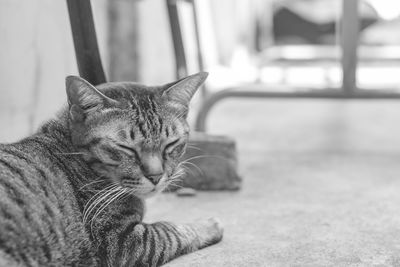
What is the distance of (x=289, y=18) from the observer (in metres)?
6.12

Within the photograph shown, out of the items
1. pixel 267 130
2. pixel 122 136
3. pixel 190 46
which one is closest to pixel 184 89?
pixel 122 136

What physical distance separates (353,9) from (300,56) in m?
2.92

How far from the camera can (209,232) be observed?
4.84 feet

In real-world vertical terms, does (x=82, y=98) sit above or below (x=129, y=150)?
above

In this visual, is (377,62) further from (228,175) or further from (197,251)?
(197,251)

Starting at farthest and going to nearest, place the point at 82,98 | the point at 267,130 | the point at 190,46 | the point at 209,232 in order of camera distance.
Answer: the point at 190,46 < the point at 267,130 < the point at 209,232 < the point at 82,98

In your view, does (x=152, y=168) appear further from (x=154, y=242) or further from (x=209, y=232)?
(x=209, y=232)

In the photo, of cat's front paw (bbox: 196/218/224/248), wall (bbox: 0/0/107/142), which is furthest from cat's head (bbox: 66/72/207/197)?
wall (bbox: 0/0/107/142)

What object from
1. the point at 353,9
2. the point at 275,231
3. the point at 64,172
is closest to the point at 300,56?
the point at 353,9

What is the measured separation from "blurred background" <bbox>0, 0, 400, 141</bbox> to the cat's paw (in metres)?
0.75

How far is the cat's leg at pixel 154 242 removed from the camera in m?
1.27

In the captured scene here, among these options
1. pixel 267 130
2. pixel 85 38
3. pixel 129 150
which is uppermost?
pixel 85 38

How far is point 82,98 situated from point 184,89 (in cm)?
30

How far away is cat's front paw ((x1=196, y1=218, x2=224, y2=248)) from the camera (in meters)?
1.45
